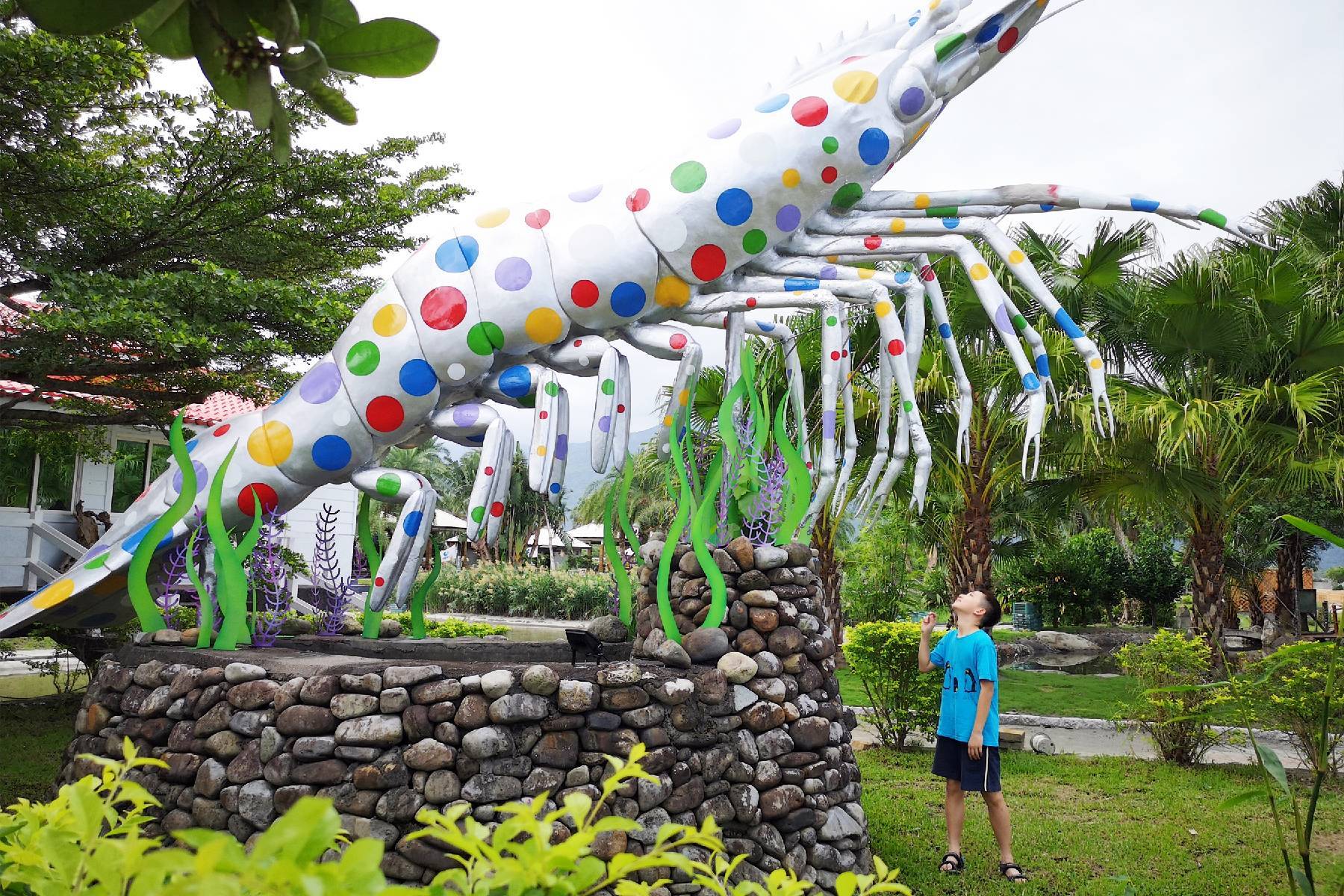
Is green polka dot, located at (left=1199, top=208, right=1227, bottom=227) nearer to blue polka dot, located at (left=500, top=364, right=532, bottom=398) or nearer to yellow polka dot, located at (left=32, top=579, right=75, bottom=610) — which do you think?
blue polka dot, located at (left=500, top=364, right=532, bottom=398)

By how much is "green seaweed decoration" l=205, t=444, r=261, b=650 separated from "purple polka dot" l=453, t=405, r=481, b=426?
3.87 feet

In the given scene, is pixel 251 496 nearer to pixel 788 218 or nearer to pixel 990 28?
pixel 788 218

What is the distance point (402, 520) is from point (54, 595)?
187 cm

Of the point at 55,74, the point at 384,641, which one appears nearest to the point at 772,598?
the point at 384,641

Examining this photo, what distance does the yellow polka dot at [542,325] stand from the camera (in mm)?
4910

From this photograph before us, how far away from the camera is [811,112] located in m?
4.79

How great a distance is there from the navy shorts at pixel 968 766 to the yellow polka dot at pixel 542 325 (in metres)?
2.90

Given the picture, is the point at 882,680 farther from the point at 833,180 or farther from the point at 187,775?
the point at 187,775

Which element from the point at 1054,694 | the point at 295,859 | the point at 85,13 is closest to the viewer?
the point at 295,859

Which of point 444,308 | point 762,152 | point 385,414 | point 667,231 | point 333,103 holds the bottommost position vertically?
point 333,103

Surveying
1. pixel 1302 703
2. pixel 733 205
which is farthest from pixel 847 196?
pixel 1302 703

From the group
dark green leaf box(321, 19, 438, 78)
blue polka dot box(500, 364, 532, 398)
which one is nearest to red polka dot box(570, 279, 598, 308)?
blue polka dot box(500, 364, 532, 398)

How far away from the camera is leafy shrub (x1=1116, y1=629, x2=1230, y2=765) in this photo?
7.55 meters

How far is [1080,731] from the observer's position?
31.0 ft
